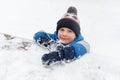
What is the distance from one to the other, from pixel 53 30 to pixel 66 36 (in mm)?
575

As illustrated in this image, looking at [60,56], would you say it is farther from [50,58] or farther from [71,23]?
[71,23]

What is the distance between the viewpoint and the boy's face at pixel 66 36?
93.2 inches

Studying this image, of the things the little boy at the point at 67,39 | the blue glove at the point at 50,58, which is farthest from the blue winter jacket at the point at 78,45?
the blue glove at the point at 50,58

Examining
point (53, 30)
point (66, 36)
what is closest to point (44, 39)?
point (66, 36)

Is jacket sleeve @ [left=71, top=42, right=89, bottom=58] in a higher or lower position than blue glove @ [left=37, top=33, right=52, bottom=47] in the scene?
lower

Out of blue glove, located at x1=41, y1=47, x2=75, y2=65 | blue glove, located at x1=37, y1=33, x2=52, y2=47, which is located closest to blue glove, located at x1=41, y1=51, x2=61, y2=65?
blue glove, located at x1=41, y1=47, x2=75, y2=65

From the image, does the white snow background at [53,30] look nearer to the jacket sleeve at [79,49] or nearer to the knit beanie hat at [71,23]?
the jacket sleeve at [79,49]

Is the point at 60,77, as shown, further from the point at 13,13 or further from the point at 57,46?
the point at 13,13

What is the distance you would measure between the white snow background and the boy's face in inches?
6.0

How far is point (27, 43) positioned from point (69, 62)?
1.26 ft

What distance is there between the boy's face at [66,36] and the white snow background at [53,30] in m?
0.15

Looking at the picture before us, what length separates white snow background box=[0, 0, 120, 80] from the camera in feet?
6.74

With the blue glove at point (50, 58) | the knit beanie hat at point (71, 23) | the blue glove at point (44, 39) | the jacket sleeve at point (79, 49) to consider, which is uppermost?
the knit beanie hat at point (71, 23)

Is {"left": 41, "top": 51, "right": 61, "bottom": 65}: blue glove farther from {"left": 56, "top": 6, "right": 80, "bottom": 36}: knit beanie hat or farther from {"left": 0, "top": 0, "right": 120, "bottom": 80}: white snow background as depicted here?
{"left": 56, "top": 6, "right": 80, "bottom": 36}: knit beanie hat
